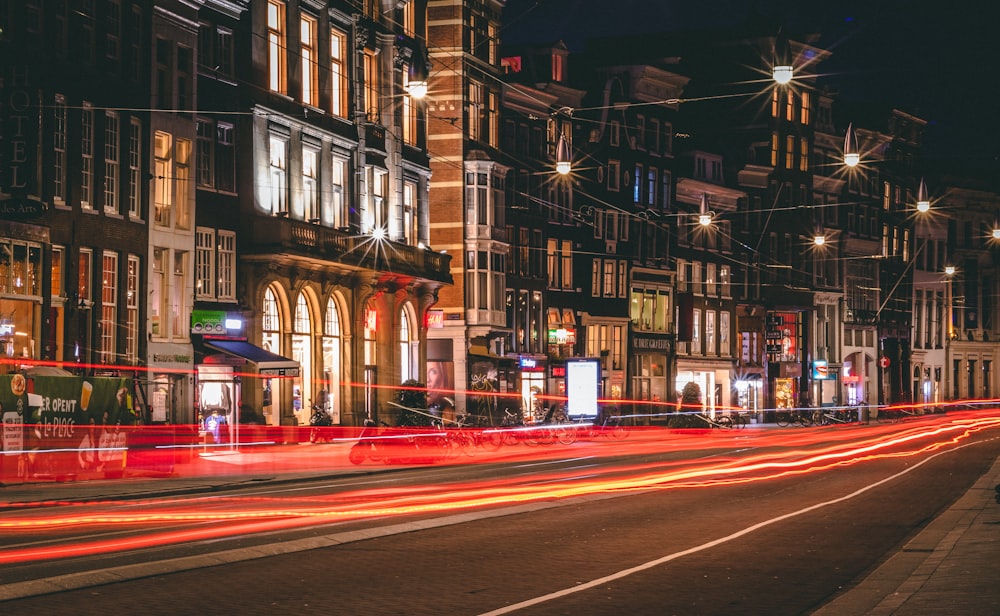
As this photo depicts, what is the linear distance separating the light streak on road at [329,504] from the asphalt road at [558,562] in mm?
924

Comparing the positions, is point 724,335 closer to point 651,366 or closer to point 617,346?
point 651,366

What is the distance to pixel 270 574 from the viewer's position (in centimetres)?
1426

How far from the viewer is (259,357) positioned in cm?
4562

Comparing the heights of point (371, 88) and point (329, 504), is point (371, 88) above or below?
above

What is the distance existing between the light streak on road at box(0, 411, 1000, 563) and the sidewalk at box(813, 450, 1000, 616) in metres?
7.35

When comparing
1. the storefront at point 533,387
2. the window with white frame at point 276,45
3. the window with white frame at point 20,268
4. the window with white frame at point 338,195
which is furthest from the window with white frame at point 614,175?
the window with white frame at point 20,268

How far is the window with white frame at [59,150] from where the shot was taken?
38594 mm

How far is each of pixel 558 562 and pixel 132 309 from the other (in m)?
28.8

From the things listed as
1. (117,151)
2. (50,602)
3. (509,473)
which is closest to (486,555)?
(50,602)

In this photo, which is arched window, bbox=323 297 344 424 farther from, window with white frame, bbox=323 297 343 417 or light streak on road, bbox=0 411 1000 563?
light streak on road, bbox=0 411 1000 563

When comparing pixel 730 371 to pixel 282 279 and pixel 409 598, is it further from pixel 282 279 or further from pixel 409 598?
pixel 409 598

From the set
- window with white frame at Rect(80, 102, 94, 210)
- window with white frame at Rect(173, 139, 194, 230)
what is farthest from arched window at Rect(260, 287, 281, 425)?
window with white frame at Rect(80, 102, 94, 210)

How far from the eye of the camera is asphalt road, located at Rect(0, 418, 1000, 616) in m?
12.5

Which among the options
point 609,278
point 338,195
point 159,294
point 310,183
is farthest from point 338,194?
point 609,278
